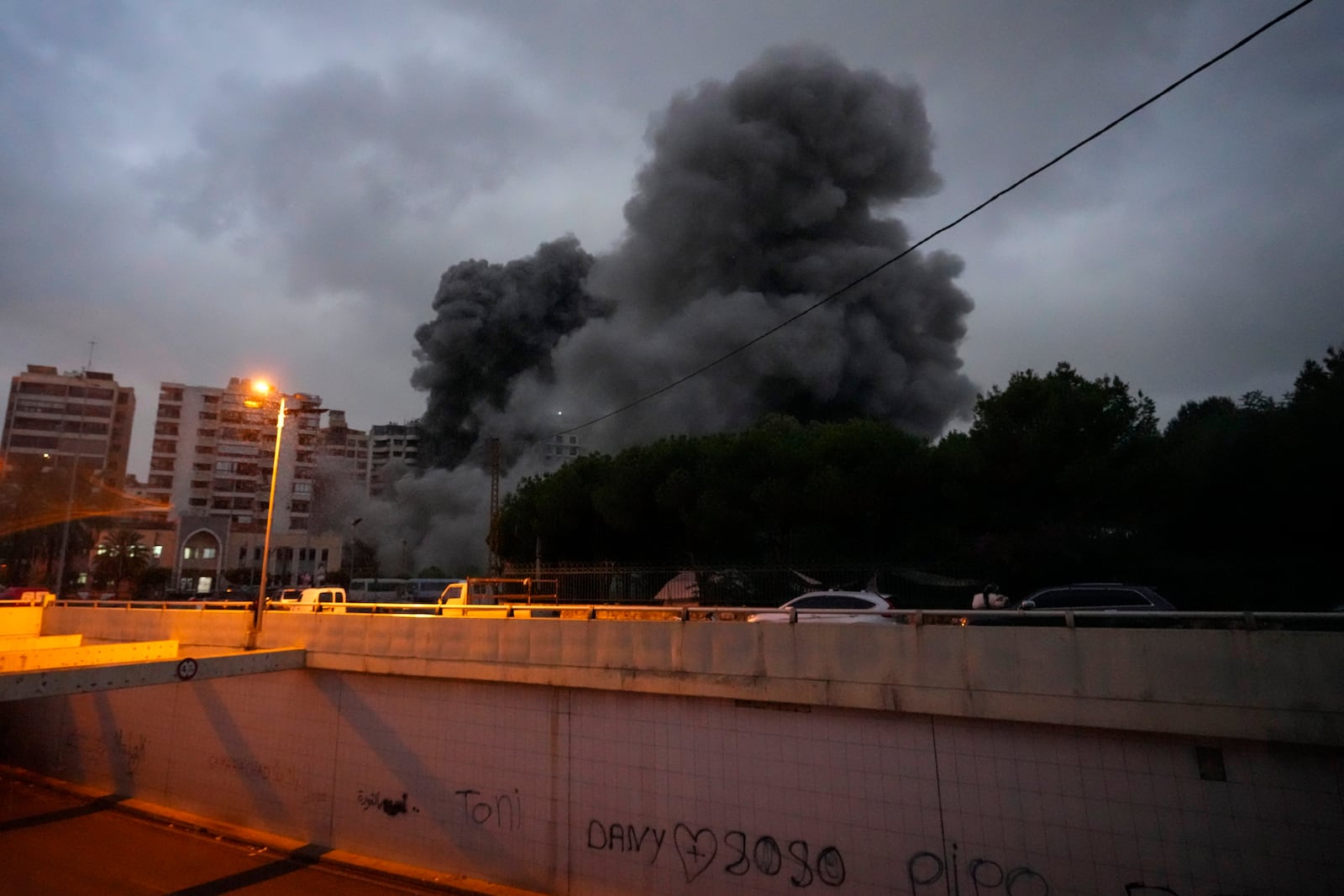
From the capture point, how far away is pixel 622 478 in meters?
30.5

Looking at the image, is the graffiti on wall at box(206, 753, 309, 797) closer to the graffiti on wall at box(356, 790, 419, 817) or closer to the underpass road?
the underpass road

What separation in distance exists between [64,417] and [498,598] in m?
83.7

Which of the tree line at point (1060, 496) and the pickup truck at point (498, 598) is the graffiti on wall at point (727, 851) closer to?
the pickup truck at point (498, 598)

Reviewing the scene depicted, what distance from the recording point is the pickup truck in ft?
37.5

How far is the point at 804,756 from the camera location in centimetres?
798

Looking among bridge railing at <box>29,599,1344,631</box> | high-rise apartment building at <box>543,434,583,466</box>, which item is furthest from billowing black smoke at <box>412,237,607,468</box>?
bridge railing at <box>29,599,1344,631</box>

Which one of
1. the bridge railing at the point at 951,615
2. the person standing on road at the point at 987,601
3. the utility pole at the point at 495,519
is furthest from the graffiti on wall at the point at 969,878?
the utility pole at the point at 495,519

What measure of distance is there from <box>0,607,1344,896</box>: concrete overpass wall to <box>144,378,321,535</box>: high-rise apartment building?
228ft

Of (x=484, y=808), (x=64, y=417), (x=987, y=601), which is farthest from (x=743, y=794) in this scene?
(x=64, y=417)

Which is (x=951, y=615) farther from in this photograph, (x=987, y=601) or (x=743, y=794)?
(x=987, y=601)

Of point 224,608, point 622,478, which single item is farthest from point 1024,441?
point 224,608

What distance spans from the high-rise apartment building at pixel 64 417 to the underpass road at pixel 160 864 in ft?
244

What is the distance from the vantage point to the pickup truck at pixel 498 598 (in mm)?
11430

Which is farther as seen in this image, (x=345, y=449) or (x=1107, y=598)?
(x=345, y=449)
